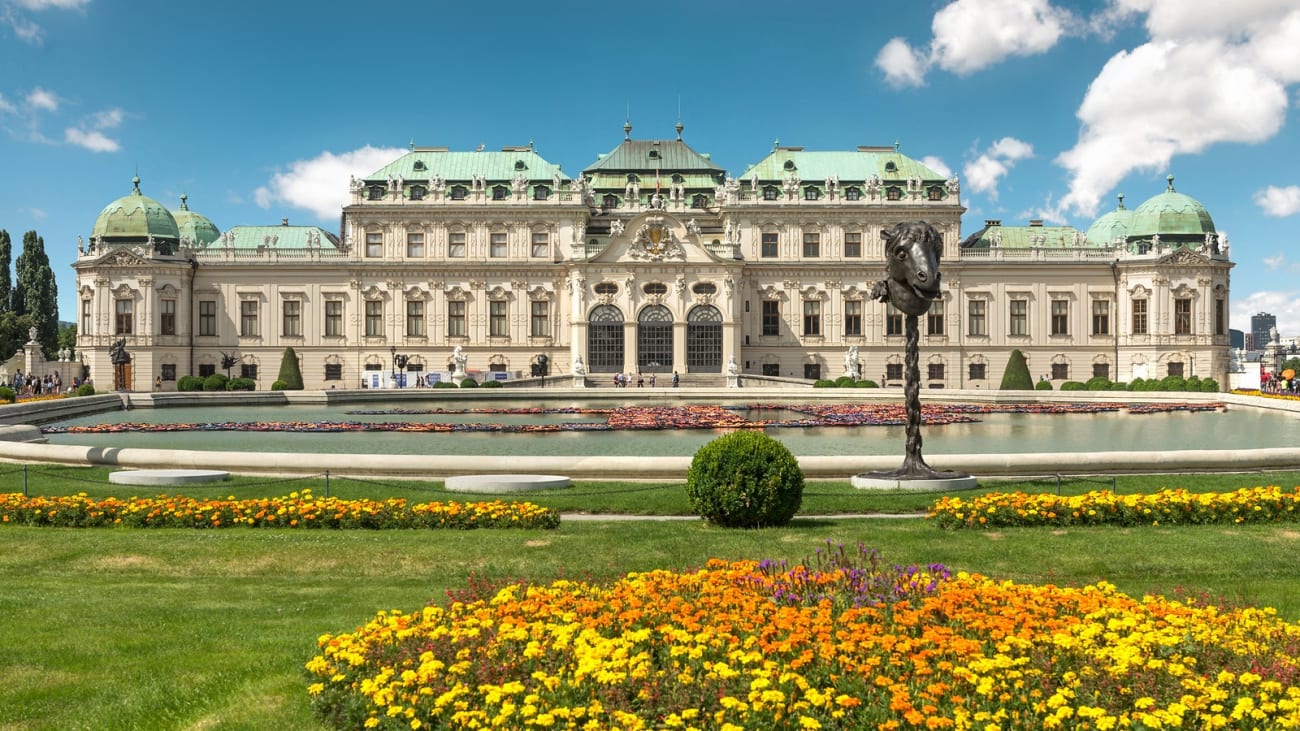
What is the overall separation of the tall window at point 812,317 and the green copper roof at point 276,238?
114 feet

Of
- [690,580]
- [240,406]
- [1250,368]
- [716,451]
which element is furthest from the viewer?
[1250,368]

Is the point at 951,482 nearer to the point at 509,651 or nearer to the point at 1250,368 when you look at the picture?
the point at 509,651

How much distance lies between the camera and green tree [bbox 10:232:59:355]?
268 ft

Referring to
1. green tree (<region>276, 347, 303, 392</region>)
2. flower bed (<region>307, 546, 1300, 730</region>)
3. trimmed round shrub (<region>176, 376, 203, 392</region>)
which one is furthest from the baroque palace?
flower bed (<region>307, 546, 1300, 730</region>)

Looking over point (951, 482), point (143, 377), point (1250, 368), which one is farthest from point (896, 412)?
point (143, 377)

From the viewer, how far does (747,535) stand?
13.7m

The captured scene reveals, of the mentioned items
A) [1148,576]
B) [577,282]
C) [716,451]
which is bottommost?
[1148,576]

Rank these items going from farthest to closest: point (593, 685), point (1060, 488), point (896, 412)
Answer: point (896, 412) < point (1060, 488) < point (593, 685)

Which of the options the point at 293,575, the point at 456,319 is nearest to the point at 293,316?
the point at 456,319

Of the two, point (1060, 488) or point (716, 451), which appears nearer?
point (716, 451)

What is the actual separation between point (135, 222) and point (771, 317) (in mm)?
45656

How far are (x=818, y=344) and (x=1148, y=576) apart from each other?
196 ft

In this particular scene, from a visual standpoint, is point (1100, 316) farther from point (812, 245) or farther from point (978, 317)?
point (812, 245)

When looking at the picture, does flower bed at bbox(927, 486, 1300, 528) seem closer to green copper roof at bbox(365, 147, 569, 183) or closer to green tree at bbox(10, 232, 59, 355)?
green copper roof at bbox(365, 147, 569, 183)
